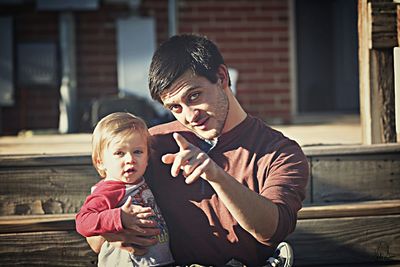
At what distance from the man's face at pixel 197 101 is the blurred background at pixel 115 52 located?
495cm

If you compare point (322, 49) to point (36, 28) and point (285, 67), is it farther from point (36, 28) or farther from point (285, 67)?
point (36, 28)

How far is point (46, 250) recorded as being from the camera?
3676 mm

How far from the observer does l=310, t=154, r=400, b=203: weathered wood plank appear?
13.0 ft

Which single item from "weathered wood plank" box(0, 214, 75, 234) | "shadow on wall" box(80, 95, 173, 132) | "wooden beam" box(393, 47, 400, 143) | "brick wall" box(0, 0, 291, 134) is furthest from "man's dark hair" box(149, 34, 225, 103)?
"brick wall" box(0, 0, 291, 134)

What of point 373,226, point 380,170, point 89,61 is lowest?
point 373,226

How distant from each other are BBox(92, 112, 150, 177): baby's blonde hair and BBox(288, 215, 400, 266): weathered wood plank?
1279 millimetres

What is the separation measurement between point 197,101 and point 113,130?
12.9 inches

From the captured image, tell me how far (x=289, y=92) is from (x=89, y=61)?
2.31m

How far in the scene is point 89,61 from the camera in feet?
27.2

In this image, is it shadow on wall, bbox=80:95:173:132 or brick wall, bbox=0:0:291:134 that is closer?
shadow on wall, bbox=80:95:173:132

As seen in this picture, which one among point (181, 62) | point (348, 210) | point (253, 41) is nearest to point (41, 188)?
point (181, 62)

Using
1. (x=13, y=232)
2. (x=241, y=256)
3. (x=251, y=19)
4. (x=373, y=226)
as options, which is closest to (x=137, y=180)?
(x=241, y=256)

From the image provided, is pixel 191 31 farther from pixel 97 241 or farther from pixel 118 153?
pixel 118 153

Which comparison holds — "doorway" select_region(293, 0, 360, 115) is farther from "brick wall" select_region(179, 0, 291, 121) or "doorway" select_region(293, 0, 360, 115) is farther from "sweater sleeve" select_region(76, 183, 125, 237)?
"sweater sleeve" select_region(76, 183, 125, 237)
